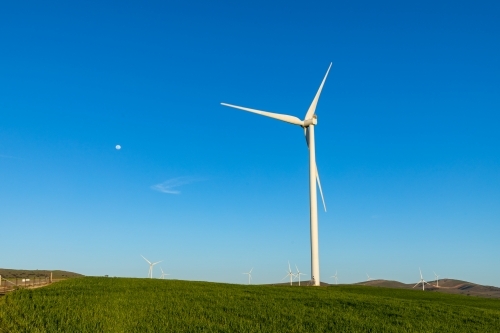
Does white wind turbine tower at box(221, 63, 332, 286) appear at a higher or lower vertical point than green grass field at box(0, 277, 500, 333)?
higher

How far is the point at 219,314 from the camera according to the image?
2858 cm

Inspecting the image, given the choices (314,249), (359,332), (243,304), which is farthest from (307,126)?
(359,332)

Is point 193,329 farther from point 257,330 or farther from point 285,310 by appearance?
point 285,310

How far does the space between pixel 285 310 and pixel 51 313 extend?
13.2 meters

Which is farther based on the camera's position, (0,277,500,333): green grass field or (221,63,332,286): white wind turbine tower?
(221,63,332,286): white wind turbine tower

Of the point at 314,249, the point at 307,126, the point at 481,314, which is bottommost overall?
the point at 481,314

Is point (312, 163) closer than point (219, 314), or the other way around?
point (219, 314)

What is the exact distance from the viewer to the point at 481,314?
3494 cm

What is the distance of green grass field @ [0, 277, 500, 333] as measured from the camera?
933 inches

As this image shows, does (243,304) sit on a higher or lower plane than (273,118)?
lower

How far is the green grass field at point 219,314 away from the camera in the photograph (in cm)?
2369

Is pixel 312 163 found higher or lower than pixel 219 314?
higher

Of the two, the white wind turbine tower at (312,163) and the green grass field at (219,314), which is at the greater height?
the white wind turbine tower at (312,163)

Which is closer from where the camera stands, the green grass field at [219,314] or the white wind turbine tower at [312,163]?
the green grass field at [219,314]
